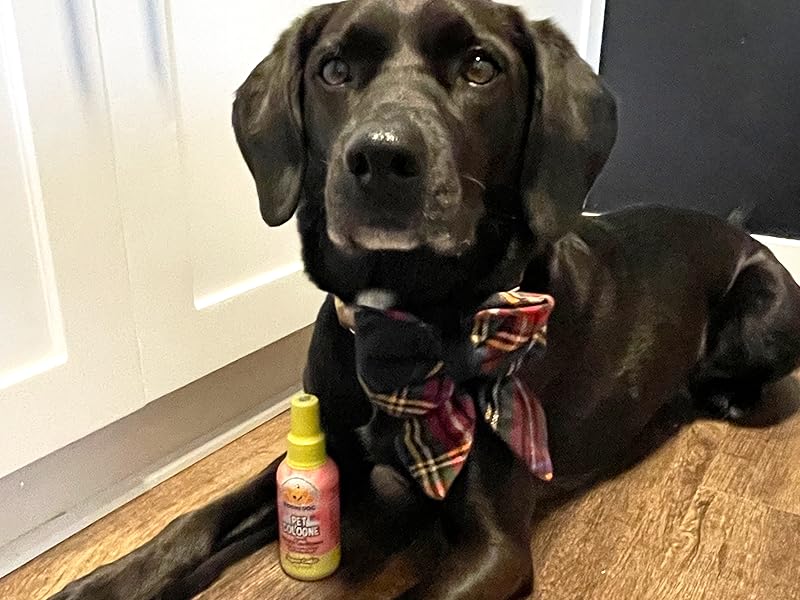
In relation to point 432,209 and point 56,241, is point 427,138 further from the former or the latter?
point 56,241

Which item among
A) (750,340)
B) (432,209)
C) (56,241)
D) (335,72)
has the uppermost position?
(335,72)

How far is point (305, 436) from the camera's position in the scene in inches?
45.8

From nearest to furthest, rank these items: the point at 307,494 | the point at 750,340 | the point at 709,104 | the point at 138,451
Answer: the point at 307,494 < the point at 138,451 < the point at 750,340 < the point at 709,104

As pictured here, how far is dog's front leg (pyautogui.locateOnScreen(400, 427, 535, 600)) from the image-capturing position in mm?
1063

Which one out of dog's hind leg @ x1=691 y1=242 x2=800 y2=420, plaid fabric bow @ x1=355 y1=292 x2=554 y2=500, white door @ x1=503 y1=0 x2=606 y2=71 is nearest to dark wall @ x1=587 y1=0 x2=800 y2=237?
white door @ x1=503 y1=0 x2=606 y2=71

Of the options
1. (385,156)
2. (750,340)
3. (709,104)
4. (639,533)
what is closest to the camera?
(385,156)

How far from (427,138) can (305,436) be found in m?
0.44

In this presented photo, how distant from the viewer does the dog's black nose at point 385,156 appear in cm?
93

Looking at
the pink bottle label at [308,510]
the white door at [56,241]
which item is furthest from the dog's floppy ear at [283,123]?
the pink bottle label at [308,510]

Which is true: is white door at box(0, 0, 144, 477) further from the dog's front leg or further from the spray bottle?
the dog's front leg

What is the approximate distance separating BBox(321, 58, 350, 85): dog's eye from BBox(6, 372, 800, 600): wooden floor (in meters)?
0.68

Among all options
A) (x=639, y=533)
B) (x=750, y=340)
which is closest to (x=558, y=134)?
(x=639, y=533)

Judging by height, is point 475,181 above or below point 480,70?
below

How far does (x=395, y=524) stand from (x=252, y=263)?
20.4 inches
